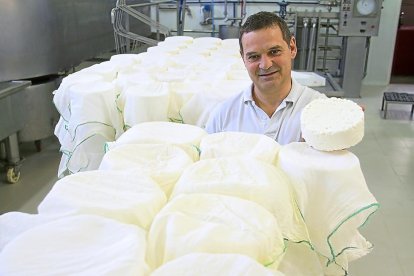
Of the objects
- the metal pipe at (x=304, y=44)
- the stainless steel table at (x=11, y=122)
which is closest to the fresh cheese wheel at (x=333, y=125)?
the stainless steel table at (x=11, y=122)

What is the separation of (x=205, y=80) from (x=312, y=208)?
1.05 meters

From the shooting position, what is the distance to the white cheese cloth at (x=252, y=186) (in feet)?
2.69

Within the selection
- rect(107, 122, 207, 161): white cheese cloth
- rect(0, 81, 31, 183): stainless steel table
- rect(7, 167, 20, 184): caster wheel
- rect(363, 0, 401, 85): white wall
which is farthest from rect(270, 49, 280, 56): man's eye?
rect(363, 0, 401, 85): white wall

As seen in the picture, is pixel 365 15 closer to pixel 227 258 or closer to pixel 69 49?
pixel 69 49

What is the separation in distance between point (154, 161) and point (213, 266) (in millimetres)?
429

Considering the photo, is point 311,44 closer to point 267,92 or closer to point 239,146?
point 267,92

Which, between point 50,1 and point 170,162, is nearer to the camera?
point 170,162

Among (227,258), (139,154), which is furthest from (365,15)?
(227,258)

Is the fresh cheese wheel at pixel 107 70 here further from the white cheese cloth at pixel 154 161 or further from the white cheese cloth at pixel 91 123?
the white cheese cloth at pixel 154 161

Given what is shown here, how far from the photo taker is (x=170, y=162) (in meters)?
0.97

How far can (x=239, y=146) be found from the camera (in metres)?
1.04

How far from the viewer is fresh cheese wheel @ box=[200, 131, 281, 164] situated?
100cm

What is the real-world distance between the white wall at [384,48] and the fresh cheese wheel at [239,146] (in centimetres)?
574

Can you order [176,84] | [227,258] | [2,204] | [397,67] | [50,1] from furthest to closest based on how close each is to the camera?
[397,67]
[50,1]
[2,204]
[176,84]
[227,258]
